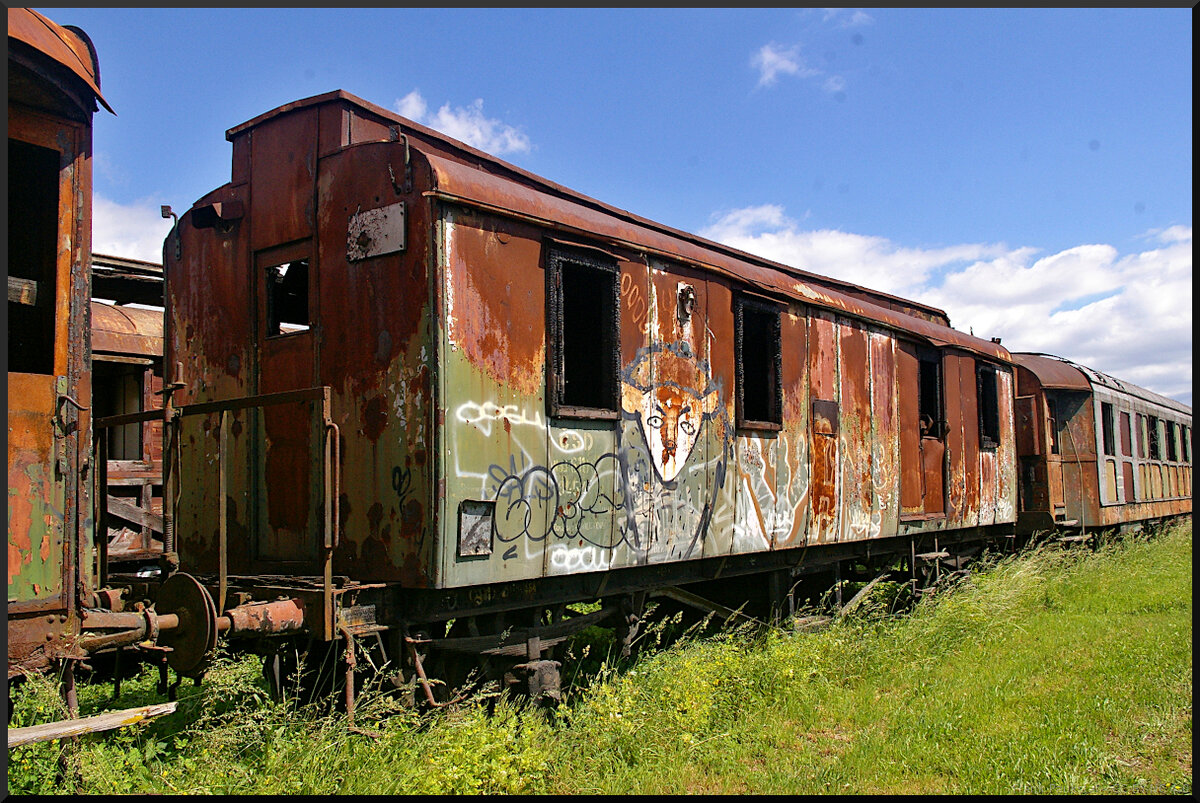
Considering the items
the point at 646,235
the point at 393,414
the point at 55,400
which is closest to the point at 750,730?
the point at 393,414

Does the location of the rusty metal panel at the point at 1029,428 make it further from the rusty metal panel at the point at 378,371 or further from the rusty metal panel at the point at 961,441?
the rusty metal panel at the point at 378,371

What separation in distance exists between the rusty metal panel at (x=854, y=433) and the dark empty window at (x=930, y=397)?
1538 mm

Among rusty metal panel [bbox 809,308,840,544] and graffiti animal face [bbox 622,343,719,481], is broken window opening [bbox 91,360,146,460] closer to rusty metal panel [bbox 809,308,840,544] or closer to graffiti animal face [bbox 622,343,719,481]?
graffiti animal face [bbox 622,343,719,481]

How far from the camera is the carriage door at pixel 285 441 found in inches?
217

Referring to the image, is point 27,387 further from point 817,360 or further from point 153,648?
point 817,360

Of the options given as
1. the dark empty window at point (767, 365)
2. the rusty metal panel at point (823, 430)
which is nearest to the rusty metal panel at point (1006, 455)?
the rusty metal panel at point (823, 430)

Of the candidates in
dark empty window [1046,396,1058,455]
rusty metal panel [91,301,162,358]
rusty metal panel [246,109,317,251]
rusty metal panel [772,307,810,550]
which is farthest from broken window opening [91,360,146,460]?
dark empty window [1046,396,1058,455]

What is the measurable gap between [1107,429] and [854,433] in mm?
9586

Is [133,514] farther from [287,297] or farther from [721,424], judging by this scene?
[721,424]

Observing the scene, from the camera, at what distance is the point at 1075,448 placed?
49.7 feet

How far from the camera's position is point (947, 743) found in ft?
18.5

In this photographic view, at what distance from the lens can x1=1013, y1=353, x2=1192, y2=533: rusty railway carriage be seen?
46.8 ft

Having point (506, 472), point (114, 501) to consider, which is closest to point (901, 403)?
point (506, 472)

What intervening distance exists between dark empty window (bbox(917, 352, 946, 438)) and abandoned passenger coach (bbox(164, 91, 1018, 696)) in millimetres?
3220
